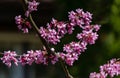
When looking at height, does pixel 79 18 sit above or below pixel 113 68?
above

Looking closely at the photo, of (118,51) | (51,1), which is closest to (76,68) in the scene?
(118,51)

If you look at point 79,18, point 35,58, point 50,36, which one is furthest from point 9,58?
point 79,18

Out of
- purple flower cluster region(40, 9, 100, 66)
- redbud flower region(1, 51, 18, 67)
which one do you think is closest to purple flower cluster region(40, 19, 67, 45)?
purple flower cluster region(40, 9, 100, 66)

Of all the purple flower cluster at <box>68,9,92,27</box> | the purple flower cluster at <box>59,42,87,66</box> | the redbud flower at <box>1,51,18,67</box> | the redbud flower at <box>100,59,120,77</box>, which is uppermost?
the purple flower cluster at <box>68,9,92,27</box>

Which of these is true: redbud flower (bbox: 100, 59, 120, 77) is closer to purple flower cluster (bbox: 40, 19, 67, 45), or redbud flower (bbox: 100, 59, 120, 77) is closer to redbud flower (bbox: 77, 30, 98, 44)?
redbud flower (bbox: 77, 30, 98, 44)

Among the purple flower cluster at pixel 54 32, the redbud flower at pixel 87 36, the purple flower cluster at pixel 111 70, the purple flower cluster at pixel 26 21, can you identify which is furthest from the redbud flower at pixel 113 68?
the purple flower cluster at pixel 26 21

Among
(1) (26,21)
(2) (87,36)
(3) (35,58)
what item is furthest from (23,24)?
(2) (87,36)

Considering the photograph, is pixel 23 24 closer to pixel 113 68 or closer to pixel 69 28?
pixel 69 28

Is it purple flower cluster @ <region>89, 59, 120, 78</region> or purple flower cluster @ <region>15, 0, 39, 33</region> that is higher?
purple flower cluster @ <region>15, 0, 39, 33</region>

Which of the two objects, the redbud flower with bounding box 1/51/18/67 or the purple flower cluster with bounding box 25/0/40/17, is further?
the redbud flower with bounding box 1/51/18/67

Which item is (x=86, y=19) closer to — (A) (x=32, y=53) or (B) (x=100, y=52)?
(A) (x=32, y=53)

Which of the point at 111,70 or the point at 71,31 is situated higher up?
the point at 71,31

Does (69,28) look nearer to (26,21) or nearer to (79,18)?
(79,18)
